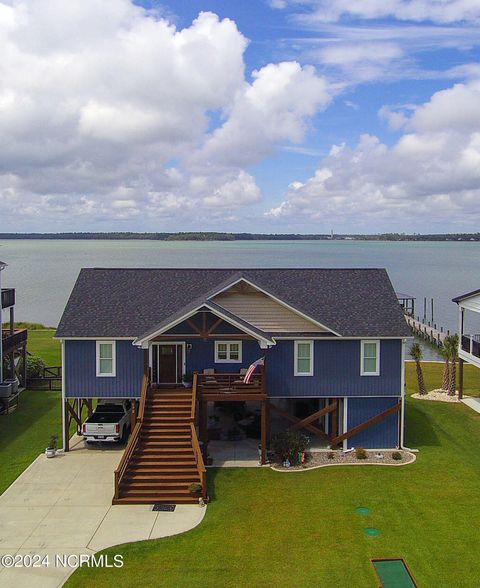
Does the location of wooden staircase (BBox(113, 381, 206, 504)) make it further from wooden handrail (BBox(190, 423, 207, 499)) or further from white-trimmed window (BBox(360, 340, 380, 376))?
white-trimmed window (BBox(360, 340, 380, 376))

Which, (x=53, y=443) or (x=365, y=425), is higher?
(x=365, y=425)

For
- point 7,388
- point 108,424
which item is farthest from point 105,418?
point 7,388

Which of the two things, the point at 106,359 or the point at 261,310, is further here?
the point at 261,310

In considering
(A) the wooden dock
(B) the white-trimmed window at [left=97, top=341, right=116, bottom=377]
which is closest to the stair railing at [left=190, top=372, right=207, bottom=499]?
(B) the white-trimmed window at [left=97, top=341, right=116, bottom=377]

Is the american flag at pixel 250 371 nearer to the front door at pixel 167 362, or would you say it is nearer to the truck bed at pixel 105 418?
the front door at pixel 167 362

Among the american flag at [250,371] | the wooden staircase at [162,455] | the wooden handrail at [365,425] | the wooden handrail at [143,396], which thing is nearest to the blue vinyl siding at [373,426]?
the wooden handrail at [365,425]

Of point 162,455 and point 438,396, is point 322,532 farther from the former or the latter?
point 438,396

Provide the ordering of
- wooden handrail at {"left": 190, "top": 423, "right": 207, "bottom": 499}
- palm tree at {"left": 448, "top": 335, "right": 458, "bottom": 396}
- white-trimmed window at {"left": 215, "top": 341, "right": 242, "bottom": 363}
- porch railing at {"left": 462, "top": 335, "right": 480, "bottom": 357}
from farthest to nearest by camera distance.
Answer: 1. palm tree at {"left": 448, "top": 335, "right": 458, "bottom": 396}
2. porch railing at {"left": 462, "top": 335, "right": 480, "bottom": 357}
3. white-trimmed window at {"left": 215, "top": 341, "right": 242, "bottom": 363}
4. wooden handrail at {"left": 190, "top": 423, "right": 207, "bottom": 499}
